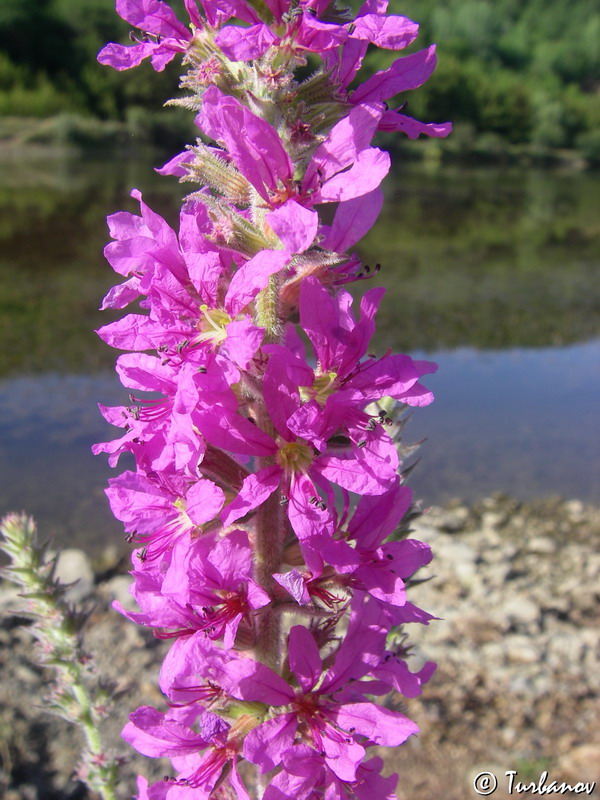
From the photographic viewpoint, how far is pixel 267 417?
2.11 meters

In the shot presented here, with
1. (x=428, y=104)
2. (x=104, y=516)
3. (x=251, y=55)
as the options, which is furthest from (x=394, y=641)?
(x=428, y=104)

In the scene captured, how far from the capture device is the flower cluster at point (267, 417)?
194cm

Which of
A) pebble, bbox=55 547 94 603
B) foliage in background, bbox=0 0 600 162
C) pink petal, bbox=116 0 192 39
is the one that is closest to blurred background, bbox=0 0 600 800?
pebble, bbox=55 547 94 603

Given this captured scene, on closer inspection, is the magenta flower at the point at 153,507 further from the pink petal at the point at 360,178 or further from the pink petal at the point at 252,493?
the pink petal at the point at 360,178

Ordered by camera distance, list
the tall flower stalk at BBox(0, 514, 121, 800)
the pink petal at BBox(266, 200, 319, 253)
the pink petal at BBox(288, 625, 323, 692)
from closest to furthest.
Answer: the pink petal at BBox(266, 200, 319, 253), the pink petal at BBox(288, 625, 323, 692), the tall flower stalk at BBox(0, 514, 121, 800)

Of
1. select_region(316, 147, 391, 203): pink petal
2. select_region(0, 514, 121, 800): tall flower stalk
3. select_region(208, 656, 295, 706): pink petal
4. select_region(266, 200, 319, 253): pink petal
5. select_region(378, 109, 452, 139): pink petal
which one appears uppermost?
select_region(378, 109, 452, 139): pink petal

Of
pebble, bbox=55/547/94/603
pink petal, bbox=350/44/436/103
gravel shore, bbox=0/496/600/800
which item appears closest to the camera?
pink petal, bbox=350/44/436/103

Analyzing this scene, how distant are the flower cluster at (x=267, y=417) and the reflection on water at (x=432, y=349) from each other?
6.29 meters

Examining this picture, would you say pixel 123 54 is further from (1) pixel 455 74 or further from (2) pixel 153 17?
(1) pixel 455 74

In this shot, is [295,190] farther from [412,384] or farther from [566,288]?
[566,288]

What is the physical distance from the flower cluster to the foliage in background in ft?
84.2

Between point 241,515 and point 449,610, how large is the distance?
507 centimetres

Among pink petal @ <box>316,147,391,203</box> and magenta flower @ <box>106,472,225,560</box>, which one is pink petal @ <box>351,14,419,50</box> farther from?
magenta flower @ <box>106,472,225,560</box>

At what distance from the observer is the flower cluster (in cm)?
194
